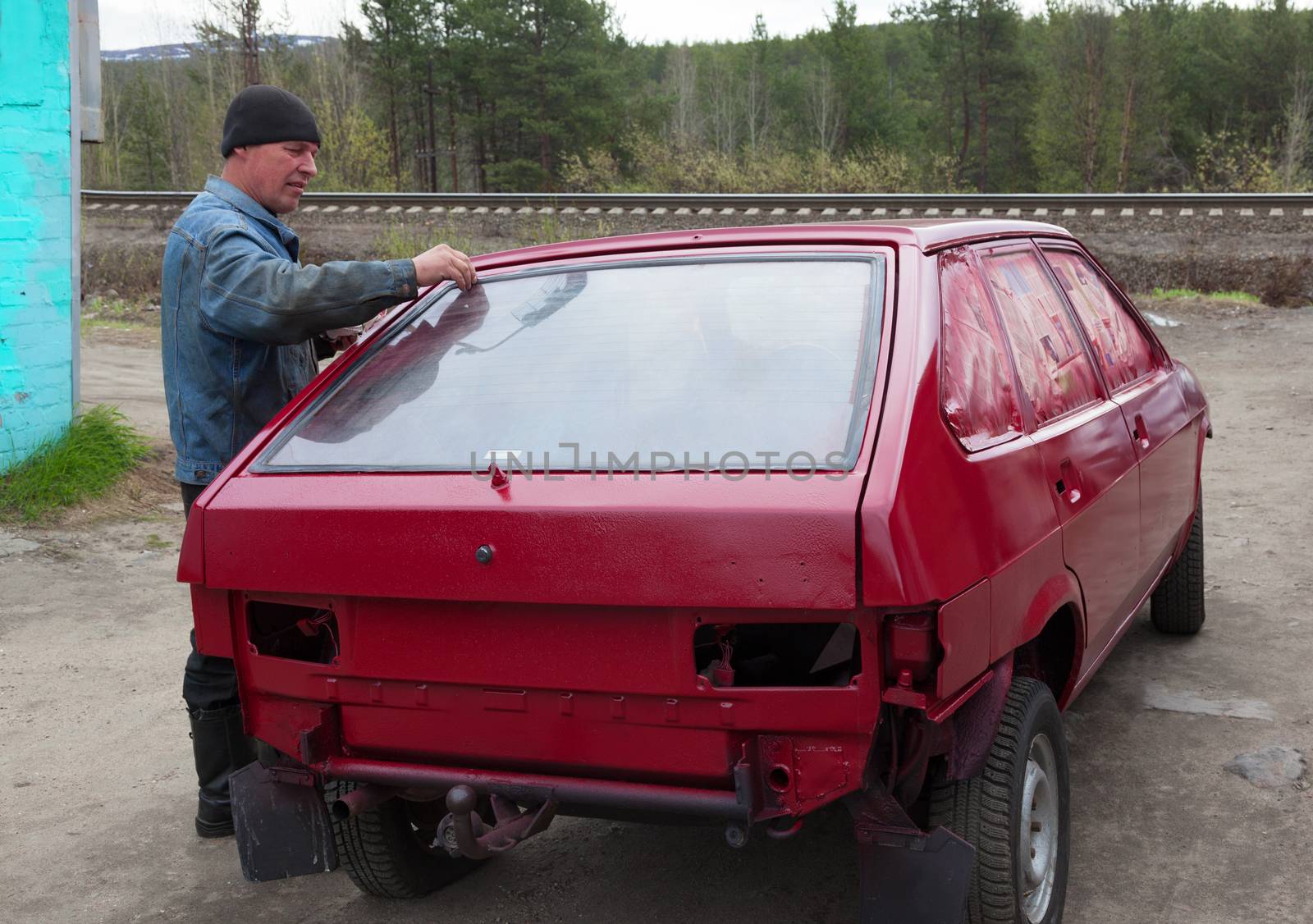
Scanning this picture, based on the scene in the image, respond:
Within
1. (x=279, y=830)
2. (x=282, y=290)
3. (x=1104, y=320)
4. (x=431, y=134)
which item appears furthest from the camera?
(x=431, y=134)

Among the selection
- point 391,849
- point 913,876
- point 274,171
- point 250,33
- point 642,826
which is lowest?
point 642,826

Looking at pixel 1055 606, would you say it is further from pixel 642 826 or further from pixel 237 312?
pixel 237 312

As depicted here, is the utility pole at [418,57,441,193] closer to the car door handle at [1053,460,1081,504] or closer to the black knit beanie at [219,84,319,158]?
the black knit beanie at [219,84,319,158]

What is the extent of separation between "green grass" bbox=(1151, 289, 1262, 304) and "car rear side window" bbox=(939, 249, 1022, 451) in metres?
14.3

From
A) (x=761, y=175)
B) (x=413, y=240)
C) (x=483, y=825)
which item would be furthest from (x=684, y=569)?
(x=761, y=175)

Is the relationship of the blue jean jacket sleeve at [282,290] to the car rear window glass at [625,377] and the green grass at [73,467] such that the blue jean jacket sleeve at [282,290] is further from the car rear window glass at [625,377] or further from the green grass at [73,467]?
the green grass at [73,467]

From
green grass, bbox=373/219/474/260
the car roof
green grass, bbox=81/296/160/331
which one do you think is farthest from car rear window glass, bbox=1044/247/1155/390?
green grass, bbox=81/296/160/331

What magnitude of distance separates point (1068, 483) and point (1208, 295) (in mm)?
14740

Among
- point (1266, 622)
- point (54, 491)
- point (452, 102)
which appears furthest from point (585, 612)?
point (452, 102)

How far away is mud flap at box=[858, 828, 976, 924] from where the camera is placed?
8.29 feet

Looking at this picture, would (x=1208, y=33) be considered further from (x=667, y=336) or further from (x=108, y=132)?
(x=667, y=336)

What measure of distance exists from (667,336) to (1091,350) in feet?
5.09

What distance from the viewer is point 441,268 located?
3.37 meters

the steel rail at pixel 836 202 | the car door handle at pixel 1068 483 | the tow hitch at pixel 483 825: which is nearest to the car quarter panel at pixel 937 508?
the car door handle at pixel 1068 483
